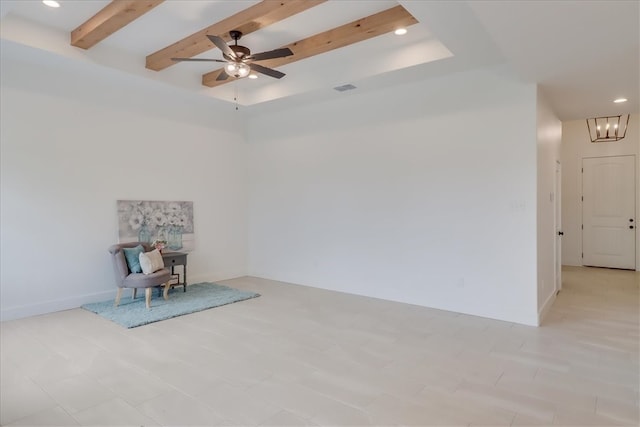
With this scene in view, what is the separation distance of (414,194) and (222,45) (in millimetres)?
3076

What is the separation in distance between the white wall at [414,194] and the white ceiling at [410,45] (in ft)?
1.32

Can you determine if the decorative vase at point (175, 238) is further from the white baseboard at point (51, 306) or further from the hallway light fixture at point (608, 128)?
the hallway light fixture at point (608, 128)

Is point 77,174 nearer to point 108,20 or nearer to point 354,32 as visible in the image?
point 108,20

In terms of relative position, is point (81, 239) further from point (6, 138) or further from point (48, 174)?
point (6, 138)

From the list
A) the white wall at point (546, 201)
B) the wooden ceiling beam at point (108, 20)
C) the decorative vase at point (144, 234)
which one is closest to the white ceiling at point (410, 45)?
the wooden ceiling beam at point (108, 20)

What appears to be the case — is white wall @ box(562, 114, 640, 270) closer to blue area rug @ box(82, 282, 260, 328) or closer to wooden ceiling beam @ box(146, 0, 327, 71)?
blue area rug @ box(82, 282, 260, 328)

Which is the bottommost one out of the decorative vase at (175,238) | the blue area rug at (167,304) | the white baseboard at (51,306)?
the blue area rug at (167,304)

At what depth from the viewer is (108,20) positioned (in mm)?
3844

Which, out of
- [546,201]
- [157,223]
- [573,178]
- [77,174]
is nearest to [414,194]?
[546,201]

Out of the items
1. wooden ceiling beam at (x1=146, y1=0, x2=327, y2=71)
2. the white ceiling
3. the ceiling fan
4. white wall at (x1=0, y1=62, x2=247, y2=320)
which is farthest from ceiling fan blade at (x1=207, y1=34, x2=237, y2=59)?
white wall at (x1=0, y1=62, x2=247, y2=320)

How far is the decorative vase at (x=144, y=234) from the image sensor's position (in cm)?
577

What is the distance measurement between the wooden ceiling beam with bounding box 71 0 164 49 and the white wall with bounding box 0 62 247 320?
0.84 m

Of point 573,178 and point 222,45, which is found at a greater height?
point 222,45

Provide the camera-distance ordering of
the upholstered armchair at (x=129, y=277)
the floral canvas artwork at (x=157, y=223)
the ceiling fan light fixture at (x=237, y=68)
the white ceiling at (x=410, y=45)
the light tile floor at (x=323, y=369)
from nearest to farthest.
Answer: the light tile floor at (x=323, y=369)
the white ceiling at (x=410, y=45)
the ceiling fan light fixture at (x=237, y=68)
the upholstered armchair at (x=129, y=277)
the floral canvas artwork at (x=157, y=223)
